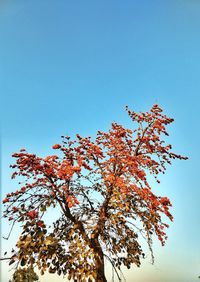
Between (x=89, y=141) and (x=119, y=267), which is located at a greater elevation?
(x=89, y=141)

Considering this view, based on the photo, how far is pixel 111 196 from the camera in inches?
352

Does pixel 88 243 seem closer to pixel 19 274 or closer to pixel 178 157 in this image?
pixel 19 274

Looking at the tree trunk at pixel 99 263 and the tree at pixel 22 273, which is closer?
the tree at pixel 22 273

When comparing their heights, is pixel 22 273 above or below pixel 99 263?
above

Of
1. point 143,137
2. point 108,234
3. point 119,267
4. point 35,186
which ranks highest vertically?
point 143,137

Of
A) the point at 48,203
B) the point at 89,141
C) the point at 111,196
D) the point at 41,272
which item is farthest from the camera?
the point at 89,141

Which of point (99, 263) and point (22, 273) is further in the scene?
point (99, 263)

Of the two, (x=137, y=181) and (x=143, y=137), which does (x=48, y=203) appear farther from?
(x=143, y=137)

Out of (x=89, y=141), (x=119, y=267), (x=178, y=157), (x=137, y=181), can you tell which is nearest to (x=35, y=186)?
(x=89, y=141)

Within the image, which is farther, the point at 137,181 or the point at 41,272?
the point at 137,181

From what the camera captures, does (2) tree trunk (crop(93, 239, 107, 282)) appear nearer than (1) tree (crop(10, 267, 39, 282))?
No

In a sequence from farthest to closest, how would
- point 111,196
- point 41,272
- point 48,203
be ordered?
1. point 111,196
2. point 48,203
3. point 41,272

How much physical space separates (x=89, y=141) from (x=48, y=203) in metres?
2.52

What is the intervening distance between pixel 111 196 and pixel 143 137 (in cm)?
253
